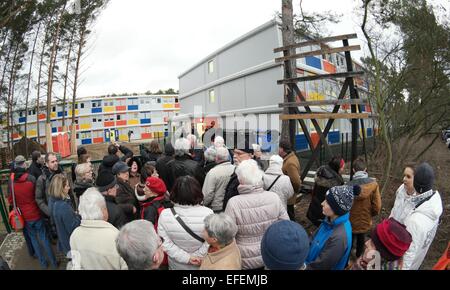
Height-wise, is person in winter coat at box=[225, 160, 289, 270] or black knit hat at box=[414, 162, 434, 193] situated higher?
black knit hat at box=[414, 162, 434, 193]

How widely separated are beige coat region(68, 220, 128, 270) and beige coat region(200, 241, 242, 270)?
0.66 metres

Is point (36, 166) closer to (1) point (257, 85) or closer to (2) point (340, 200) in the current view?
(2) point (340, 200)

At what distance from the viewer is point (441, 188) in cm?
919

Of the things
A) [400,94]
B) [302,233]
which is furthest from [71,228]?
[400,94]

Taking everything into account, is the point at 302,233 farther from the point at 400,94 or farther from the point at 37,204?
the point at 400,94

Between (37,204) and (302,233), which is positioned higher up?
(302,233)

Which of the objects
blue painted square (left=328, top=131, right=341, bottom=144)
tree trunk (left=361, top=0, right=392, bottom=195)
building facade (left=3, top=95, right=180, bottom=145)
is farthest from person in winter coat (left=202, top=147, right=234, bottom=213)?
building facade (left=3, top=95, right=180, bottom=145)

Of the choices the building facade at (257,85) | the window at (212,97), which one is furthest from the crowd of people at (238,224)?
the window at (212,97)

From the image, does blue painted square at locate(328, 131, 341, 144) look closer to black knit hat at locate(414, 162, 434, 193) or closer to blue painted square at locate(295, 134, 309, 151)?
blue painted square at locate(295, 134, 309, 151)

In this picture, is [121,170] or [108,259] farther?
[121,170]

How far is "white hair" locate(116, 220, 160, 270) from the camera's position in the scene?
1.88 meters

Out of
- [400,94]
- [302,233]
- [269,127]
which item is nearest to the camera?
[302,233]

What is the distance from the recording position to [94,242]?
7.66ft
